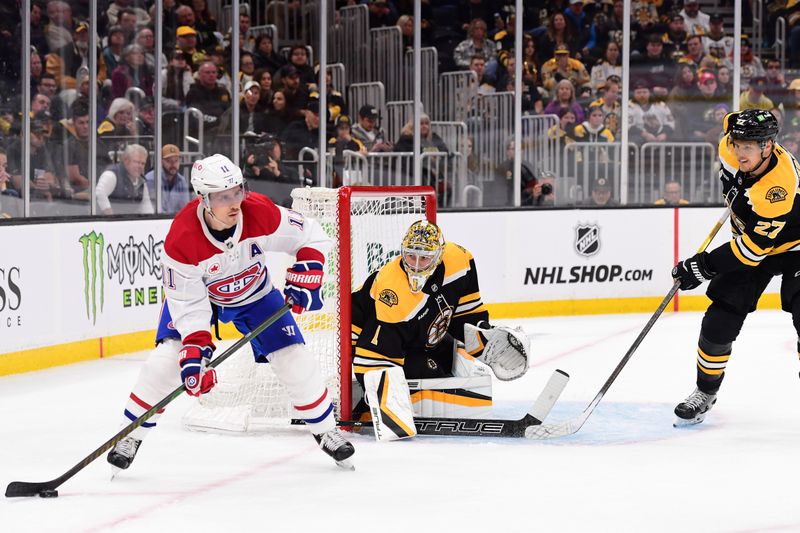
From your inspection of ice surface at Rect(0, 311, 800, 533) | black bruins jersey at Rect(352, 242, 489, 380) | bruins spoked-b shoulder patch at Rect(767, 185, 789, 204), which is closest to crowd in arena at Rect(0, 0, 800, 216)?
ice surface at Rect(0, 311, 800, 533)

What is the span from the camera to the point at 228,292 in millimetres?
3803

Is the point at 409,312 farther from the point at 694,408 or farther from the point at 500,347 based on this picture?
the point at 694,408

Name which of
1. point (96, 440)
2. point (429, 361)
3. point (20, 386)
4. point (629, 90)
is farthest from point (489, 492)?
point (629, 90)

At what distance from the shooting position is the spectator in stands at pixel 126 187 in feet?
23.1

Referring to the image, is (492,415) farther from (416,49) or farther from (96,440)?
(416,49)

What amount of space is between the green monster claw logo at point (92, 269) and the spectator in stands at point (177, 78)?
1648mm

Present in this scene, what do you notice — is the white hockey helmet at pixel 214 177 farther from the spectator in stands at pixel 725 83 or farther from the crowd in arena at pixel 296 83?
the spectator in stands at pixel 725 83

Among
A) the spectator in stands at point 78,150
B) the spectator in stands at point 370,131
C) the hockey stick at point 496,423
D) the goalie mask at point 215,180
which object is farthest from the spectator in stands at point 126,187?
the goalie mask at point 215,180

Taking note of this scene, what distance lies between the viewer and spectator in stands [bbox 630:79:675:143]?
9273mm

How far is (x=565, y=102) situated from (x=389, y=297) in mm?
5158

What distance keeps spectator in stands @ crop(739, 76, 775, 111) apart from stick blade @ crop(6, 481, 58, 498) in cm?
723

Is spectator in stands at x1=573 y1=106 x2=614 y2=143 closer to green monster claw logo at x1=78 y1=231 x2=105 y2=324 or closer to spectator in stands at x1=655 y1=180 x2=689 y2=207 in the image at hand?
spectator in stands at x1=655 y1=180 x2=689 y2=207

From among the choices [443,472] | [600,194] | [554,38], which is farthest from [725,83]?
[443,472]

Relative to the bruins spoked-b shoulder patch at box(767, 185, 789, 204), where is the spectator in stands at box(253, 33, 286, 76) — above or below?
above
